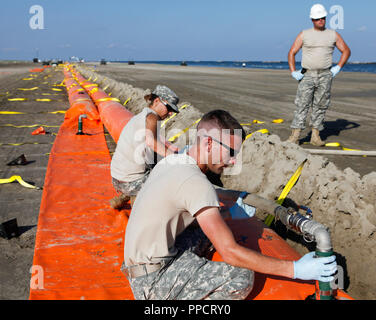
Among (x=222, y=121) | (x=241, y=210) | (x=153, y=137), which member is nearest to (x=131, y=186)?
(x=153, y=137)

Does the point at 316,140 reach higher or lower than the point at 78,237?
higher

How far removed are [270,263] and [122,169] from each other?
8.09ft

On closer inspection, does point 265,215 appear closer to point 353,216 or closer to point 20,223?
point 353,216

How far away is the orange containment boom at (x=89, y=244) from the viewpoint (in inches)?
99.7

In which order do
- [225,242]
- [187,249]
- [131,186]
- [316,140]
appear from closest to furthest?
[225,242] < [187,249] < [131,186] < [316,140]

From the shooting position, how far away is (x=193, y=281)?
2211 mm

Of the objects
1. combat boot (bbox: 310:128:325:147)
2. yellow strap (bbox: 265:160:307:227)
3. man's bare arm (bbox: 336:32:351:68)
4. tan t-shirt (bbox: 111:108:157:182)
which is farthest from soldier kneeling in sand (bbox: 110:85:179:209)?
man's bare arm (bbox: 336:32:351:68)

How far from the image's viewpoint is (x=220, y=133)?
2.15 meters

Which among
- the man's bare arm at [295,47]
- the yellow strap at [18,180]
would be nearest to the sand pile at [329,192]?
Result: the man's bare arm at [295,47]

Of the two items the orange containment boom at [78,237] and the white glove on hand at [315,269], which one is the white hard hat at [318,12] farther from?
the white glove on hand at [315,269]

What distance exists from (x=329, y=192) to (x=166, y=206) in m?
2.01

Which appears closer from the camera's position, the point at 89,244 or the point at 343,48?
the point at 89,244

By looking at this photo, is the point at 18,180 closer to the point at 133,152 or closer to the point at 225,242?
the point at 133,152
